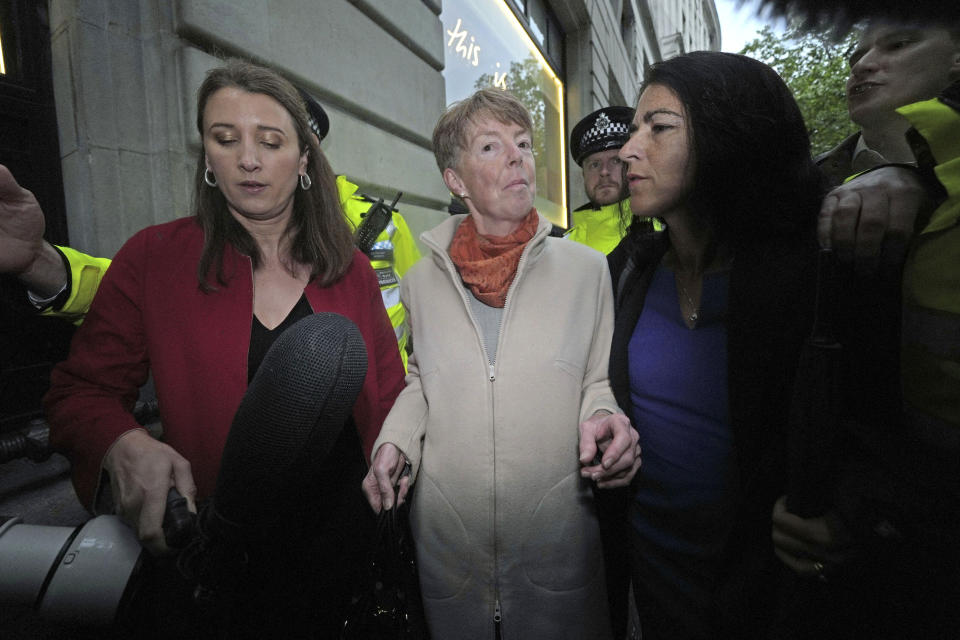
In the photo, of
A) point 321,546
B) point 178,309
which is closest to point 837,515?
point 321,546

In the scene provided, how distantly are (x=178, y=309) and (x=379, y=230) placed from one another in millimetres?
1312

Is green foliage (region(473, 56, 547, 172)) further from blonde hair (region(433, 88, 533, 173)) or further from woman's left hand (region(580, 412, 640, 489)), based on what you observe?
woman's left hand (region(580, 412, 640, 489))

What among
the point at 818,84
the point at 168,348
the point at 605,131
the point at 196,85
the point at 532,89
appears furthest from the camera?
the point at 532,89

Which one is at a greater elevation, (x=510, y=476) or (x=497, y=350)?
(x=497, y=350)

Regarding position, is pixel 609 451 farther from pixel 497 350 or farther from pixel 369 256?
pixel 369 256

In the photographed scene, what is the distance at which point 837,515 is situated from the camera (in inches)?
39.3

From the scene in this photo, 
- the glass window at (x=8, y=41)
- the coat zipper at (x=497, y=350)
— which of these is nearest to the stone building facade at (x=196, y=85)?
the glass window at (x=8, y=41)

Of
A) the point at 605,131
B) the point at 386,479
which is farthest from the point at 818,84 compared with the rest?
the point at 386,479

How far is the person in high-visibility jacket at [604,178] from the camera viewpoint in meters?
3.53

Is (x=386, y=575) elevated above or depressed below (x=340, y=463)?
below

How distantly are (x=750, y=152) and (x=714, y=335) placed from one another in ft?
1.83

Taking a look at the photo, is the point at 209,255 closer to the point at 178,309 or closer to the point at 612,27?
the point at 178,309

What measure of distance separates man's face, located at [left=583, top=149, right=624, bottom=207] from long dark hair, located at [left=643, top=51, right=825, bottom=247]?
83.8 inches

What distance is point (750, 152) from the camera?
1.37 m
